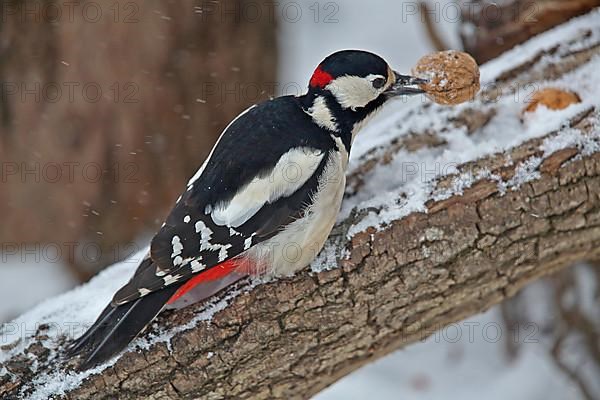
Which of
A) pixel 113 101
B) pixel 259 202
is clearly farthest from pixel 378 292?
pixel 113 101

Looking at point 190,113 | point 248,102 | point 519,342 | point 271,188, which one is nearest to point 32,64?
point 190,113

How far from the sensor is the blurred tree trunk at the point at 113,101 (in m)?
3.70

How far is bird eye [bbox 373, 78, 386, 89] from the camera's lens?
2.42m

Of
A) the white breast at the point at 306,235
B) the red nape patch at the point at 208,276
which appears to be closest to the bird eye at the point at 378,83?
the white breast at the point at 306,235

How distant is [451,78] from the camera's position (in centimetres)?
239

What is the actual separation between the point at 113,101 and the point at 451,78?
1847 millimetres

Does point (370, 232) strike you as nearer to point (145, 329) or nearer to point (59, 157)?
point (145, 329)

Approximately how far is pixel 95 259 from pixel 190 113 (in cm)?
95

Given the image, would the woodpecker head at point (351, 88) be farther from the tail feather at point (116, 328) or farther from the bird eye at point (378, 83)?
the tail feather at point (116, 328)

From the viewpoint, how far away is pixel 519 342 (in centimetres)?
393

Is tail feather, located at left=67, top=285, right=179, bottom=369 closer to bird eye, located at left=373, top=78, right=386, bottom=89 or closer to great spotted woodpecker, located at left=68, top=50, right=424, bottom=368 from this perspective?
great spotted woodpecker, located at left=68, top=50, right=424, bottom=368

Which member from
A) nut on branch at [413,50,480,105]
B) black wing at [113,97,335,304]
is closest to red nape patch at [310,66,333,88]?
black wing at [113,97,335,304]

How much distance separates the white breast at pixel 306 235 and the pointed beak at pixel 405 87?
0.25 meters

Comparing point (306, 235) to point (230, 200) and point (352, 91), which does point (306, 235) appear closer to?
point (230, 200)
